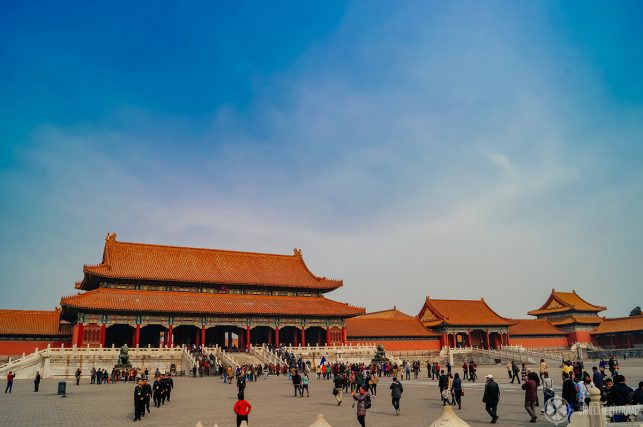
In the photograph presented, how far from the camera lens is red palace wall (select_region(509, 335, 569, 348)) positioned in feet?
225

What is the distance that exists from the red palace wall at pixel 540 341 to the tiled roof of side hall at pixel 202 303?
25746 mm

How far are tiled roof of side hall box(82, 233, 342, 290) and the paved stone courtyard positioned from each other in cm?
2339

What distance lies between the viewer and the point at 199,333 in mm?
50562

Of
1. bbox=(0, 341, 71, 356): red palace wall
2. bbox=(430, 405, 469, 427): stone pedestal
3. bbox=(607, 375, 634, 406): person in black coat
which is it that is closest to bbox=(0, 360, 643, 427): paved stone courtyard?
bbox=(607, 375, 634, 406): person in black coat

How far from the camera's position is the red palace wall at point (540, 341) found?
6869cm

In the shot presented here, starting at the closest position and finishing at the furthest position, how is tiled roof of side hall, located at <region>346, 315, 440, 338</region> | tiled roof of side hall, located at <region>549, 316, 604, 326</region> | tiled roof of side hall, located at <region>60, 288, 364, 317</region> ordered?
tiled roof of side hall, located at <region>60, 288, 364, 317</region> < tiled roof of side hall, located at <region>346, 315, 440, 338</region> < tiled roof of side hall, located at <region>549, 316, 604, 326</region>

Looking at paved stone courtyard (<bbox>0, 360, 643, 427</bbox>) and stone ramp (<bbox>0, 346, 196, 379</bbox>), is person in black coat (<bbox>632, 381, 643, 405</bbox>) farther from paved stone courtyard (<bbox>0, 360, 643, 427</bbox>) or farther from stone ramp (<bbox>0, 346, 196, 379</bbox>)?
stone ramp (<bbox>0, 346, 196, 379</bbox>)

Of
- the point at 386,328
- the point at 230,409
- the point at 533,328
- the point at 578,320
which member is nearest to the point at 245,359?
the point at 386,328

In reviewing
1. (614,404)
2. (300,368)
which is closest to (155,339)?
(300,368)

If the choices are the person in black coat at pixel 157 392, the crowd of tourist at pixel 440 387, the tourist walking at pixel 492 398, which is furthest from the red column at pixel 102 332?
the tourist walking at pixel 492 398

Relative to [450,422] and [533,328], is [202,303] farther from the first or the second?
[450,422]

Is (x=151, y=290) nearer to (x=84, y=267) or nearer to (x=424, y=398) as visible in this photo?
(x=84, y=267)

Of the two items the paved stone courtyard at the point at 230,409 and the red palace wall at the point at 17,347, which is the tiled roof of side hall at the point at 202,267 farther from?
the paved stone courtyard at the point at 230,409

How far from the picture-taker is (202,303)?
50.2m
